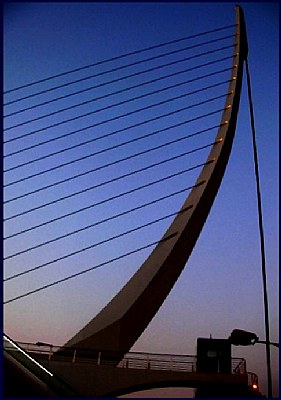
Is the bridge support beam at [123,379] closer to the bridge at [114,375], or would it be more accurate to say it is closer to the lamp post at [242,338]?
the bridge at [114,375]

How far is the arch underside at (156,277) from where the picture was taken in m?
15.1

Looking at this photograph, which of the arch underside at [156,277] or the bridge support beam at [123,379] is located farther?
the bridge support beam at [123,379]

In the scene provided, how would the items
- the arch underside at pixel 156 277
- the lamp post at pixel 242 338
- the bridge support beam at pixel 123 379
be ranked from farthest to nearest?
the bridge support beam at pixel 123 379, the arch underside at pixel 156 277, the lamp post at pixel 242 338

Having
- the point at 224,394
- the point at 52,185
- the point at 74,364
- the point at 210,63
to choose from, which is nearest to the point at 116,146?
the point at 52,185

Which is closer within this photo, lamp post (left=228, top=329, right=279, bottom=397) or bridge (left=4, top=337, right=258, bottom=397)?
lamp post (left=228, top=329, right=279, bottom=397)

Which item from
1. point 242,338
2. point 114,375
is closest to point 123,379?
point 114,375

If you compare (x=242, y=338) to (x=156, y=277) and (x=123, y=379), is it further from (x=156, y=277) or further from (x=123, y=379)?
(x=123, y=379)

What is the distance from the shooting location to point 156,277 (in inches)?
601

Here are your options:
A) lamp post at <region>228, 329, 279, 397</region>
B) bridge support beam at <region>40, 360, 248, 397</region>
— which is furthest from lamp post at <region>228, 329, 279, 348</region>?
bridge support beam at <region>40, 360, 248, 397</region>

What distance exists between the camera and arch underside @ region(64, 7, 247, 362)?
49.5ft

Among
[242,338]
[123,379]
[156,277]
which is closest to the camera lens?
[242,338]

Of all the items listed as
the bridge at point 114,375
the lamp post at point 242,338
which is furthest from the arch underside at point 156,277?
the lamp post at point 242,338

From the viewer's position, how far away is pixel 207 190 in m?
16.5

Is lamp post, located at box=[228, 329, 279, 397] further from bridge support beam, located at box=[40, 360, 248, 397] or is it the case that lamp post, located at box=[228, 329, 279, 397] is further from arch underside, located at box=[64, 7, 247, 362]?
bridge support beam, located at box=[40, 360, 248, 397]
